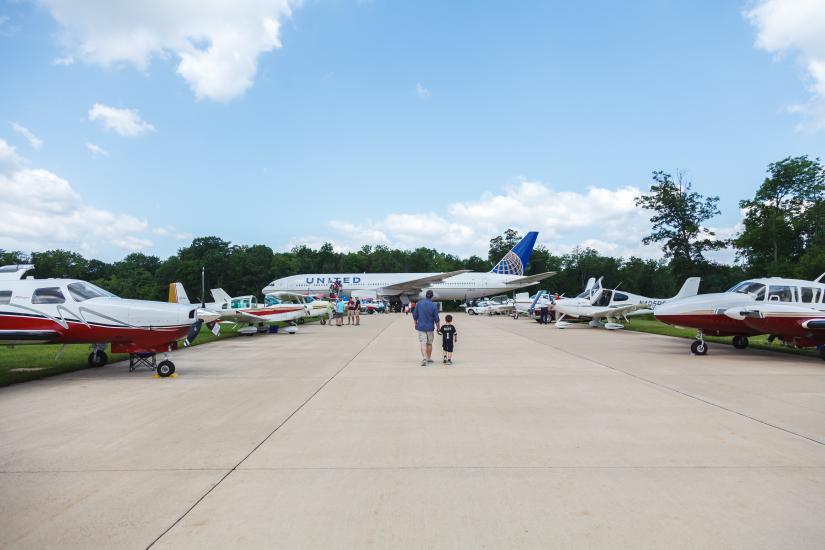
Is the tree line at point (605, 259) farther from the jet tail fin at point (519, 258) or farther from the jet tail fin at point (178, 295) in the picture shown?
the jet tail fin at point (178, 295)

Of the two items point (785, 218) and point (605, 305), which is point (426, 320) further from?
point (785, 218)

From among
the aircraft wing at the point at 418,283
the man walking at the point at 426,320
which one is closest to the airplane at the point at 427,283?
the aircraft wing at the point at 418,283

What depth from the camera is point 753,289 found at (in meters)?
13.8

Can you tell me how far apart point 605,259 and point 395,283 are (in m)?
54.8

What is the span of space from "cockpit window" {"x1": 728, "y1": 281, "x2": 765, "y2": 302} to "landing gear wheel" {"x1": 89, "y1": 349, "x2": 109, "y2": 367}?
1595 cm

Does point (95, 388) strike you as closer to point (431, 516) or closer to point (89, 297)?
point (89, 297)

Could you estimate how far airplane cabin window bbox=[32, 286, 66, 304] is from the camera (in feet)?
33.8

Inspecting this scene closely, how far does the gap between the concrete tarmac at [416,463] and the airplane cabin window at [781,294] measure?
4.32 m

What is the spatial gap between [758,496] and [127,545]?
4.38 meters

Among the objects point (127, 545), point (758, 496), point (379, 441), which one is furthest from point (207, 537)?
point (758, 496)

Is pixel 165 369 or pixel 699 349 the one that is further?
pixel 699 349

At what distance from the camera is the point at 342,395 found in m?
8.11

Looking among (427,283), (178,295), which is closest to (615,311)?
(178,295)

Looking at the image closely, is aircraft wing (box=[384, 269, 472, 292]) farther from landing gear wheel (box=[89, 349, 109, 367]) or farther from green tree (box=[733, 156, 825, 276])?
landing gear wheel (box=[89, 349, 109, 367])
